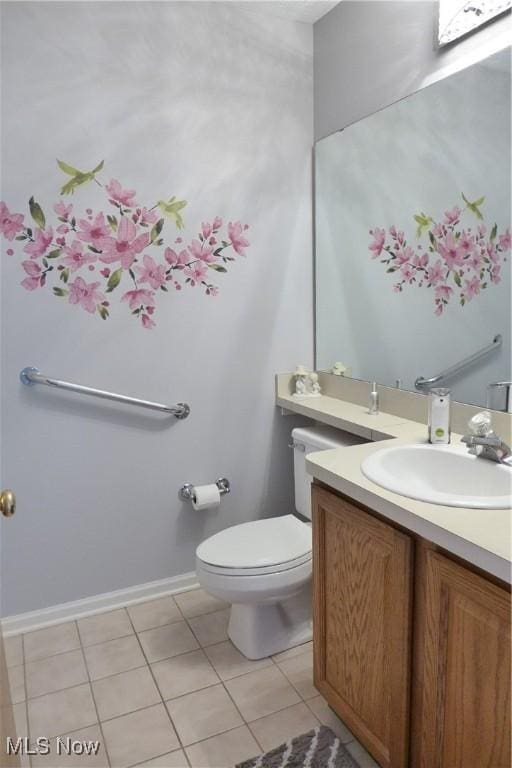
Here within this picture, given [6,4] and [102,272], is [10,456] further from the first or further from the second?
[6,4]

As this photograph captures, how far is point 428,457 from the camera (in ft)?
5.09

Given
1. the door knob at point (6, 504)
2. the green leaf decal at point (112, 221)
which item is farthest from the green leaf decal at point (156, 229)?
the door knob at point (6, 504)

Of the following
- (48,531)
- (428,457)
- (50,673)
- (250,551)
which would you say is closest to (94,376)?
(48,531)

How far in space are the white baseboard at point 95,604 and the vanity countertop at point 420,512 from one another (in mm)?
1090

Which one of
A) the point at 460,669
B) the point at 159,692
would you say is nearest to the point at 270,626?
the point at 159,692

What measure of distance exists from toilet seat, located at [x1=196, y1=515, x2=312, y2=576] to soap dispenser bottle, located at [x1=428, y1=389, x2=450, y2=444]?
0.59 m

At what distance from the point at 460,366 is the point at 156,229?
1.23 metres

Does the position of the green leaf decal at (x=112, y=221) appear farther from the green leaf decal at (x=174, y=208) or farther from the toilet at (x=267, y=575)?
the toilet at (x=267, y=575)

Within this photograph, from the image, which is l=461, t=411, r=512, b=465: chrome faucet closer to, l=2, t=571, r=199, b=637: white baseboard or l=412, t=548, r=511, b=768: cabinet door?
l=412, t=548, r=511, b=768: cabinet door

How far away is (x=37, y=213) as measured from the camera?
1928 mm

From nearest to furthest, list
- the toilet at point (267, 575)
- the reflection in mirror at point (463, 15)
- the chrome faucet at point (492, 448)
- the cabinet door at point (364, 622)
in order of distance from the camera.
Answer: the cabinet door at point (364, 622) < the chrome faucet at point (492, 448) < the reflection in mirror at point (463, 15) < the toilet at point (267, 575)

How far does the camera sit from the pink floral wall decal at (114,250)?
195 centimetres

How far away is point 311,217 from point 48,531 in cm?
170

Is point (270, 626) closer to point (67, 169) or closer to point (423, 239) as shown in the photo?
point (423, 239)
